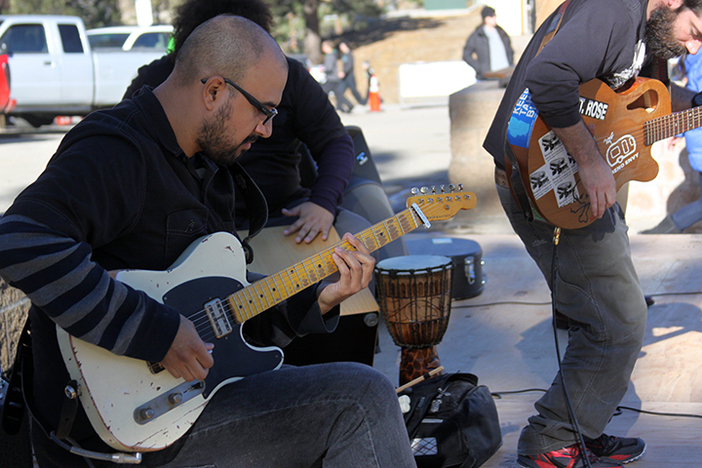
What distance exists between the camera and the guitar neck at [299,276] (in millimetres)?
2111

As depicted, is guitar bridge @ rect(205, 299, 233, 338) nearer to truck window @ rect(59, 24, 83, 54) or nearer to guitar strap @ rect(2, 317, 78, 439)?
guitar strap @ rect(2, 317, 78, 439)

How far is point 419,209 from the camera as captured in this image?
2541 mm

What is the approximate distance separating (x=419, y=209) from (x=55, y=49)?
44.0 feet

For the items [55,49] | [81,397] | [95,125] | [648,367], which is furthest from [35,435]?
[55,49]

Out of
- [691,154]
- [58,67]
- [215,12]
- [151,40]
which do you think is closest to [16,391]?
[215,12]

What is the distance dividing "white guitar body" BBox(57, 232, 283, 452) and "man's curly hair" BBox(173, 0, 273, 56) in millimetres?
1621

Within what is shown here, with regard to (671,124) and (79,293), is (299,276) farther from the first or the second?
(671,124)

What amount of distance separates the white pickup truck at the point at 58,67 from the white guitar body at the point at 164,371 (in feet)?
42.2

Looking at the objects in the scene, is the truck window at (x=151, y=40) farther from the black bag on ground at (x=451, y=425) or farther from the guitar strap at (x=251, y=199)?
the black bag on ground at (x=451, y=425)

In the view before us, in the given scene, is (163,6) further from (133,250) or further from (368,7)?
(133,250)

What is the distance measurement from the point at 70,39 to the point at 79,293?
14148 millimetres

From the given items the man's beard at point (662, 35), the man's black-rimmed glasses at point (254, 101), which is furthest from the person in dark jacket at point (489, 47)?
the man's black-rimmed glasses at point (254, 101)

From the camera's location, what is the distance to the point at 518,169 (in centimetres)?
252

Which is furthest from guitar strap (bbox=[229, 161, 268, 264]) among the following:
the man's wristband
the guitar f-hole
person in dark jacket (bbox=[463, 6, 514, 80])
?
person in dark jacket (bbox=[463, 6, 514, 80])
